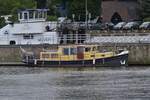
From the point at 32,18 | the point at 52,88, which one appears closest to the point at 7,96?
the point at 52,88

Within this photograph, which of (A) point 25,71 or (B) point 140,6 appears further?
(B) point 140,6

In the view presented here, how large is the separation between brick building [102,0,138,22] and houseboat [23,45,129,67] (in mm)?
54670

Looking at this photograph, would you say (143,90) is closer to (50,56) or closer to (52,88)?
(52,88)

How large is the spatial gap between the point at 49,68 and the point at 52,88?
2197cm

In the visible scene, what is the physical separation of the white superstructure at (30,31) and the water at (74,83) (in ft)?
28.9

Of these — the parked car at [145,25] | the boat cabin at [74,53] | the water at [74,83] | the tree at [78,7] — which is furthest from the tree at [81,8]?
the water at [74,83]

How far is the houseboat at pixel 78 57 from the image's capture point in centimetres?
8869

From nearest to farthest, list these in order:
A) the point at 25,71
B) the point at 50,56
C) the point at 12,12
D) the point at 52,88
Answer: the point at 52,88
the point at 25,71
the point at 50,56
the point at 12,12

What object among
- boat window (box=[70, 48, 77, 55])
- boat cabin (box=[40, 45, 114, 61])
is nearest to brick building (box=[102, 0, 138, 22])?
boat window (box=[70, 48, 77, 55])

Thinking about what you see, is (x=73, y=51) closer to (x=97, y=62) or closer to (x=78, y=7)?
(x=97, y=62)

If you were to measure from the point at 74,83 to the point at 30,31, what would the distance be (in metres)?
27.0

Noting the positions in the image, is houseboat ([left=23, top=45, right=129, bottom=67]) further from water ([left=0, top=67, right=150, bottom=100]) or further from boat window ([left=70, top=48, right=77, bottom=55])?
water ([left=0, top=67, right=150, bottom=100])

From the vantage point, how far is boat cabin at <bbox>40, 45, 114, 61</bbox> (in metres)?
88.9

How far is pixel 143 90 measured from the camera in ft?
207
